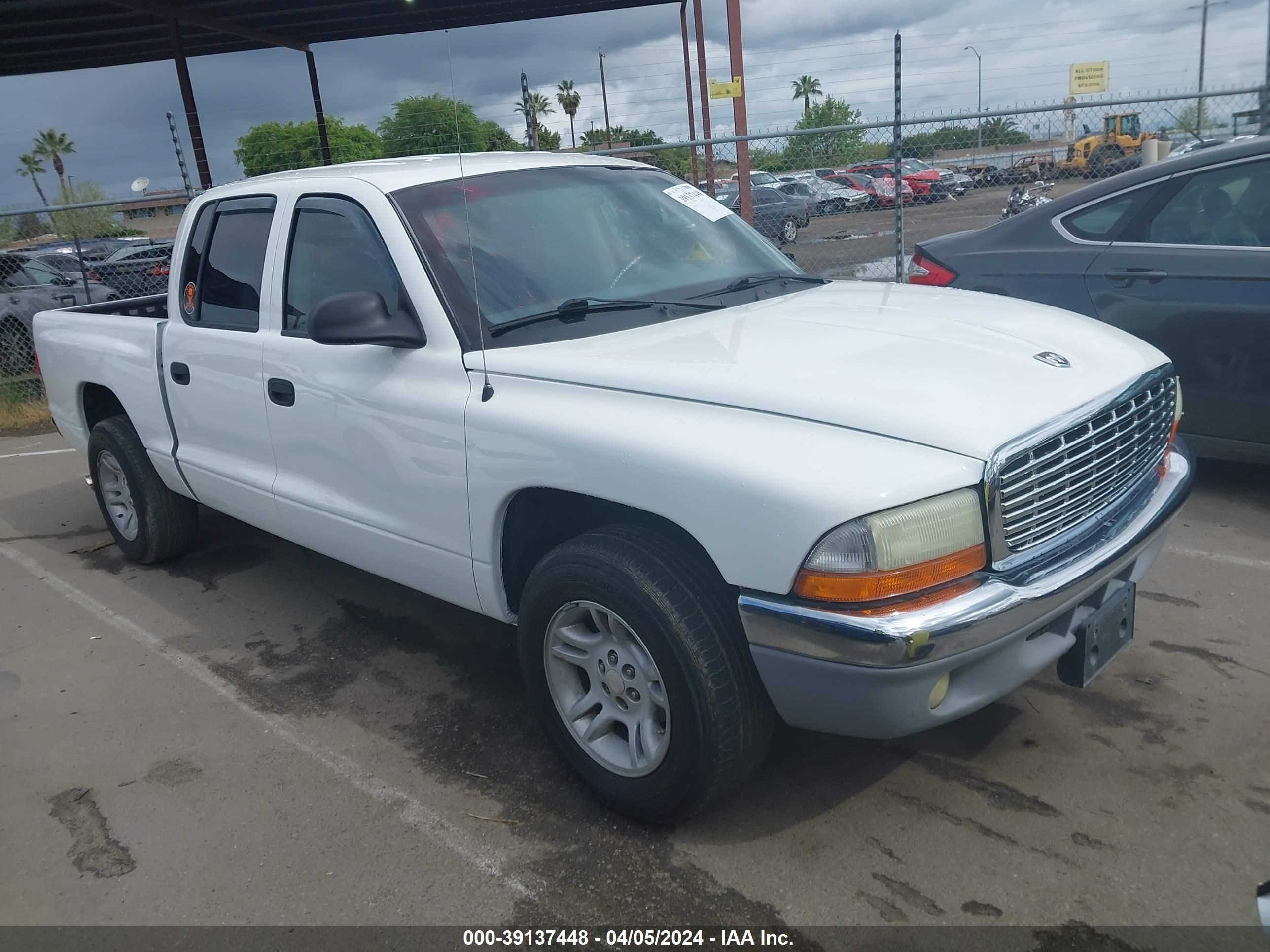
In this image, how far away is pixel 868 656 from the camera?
2.25m

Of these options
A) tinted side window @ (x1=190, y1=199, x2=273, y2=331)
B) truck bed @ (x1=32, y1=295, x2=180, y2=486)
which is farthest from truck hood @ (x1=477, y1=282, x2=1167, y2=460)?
truck bed @ (x1=32, y1=295, x2=180, y2=486)

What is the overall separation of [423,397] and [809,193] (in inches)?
282

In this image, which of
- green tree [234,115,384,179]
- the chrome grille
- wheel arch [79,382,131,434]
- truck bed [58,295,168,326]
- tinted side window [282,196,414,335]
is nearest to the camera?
the chrome grille

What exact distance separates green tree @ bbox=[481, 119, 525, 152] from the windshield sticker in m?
0.74

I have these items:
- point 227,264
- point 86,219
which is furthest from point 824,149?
point 86,219

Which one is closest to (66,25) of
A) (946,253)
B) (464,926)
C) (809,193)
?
(809,193)

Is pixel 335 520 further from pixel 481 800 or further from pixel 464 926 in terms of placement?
pixel 464 926

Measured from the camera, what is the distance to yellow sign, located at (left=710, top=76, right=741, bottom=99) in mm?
8125

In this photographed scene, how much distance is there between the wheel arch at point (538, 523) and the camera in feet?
9.50

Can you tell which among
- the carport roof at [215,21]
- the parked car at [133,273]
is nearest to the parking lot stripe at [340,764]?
the carport roof at [215,21]

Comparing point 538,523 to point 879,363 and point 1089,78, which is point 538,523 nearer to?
point 879,363

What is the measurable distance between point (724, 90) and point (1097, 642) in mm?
6560

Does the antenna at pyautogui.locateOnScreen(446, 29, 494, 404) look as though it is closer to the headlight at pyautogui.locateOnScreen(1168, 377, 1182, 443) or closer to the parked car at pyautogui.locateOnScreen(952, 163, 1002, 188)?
the headlight at pyautogui.locateOnScreen(1168, 377, 1182, 443)

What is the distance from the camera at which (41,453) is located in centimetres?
847
